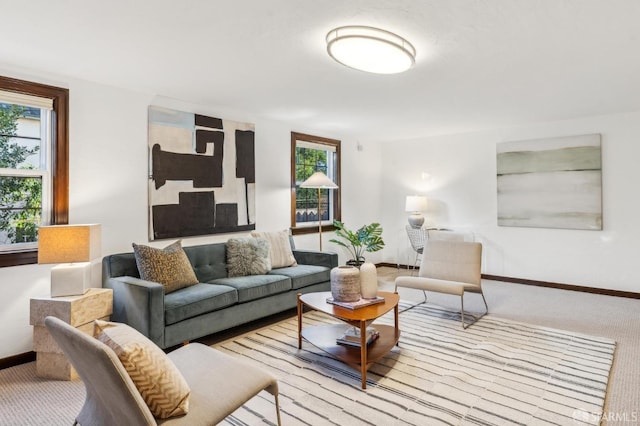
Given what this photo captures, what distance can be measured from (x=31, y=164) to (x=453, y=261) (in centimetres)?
412

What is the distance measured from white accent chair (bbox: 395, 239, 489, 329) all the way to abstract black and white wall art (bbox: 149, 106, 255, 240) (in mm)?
2130

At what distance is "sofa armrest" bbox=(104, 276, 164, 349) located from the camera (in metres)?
2.82

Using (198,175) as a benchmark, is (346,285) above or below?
below

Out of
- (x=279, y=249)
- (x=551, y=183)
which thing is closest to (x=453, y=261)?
(x=279, y=249)

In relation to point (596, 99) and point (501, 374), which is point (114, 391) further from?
point (596, 99)

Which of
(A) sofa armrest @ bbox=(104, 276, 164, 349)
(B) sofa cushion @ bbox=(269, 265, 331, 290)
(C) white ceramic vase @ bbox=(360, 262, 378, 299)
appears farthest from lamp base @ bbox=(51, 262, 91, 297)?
(C) white ceramic vase @ bbox=(360, 262, 378, 299)

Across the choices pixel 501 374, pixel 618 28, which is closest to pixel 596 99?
pixel 618 28

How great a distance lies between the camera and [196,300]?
10.2 feet

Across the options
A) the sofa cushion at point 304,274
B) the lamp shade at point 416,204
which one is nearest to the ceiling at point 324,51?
the sofa cushion at point 304,274

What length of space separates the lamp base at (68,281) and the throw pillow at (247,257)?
147 cm

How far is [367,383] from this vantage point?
8.44 ft

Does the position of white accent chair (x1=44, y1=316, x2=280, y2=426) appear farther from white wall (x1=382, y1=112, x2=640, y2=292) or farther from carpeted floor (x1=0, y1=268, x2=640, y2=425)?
white wall (x1=382, y1=112, x2=640, y2=292)

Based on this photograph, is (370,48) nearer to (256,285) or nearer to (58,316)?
(256,285)

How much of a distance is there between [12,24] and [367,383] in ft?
10.5
